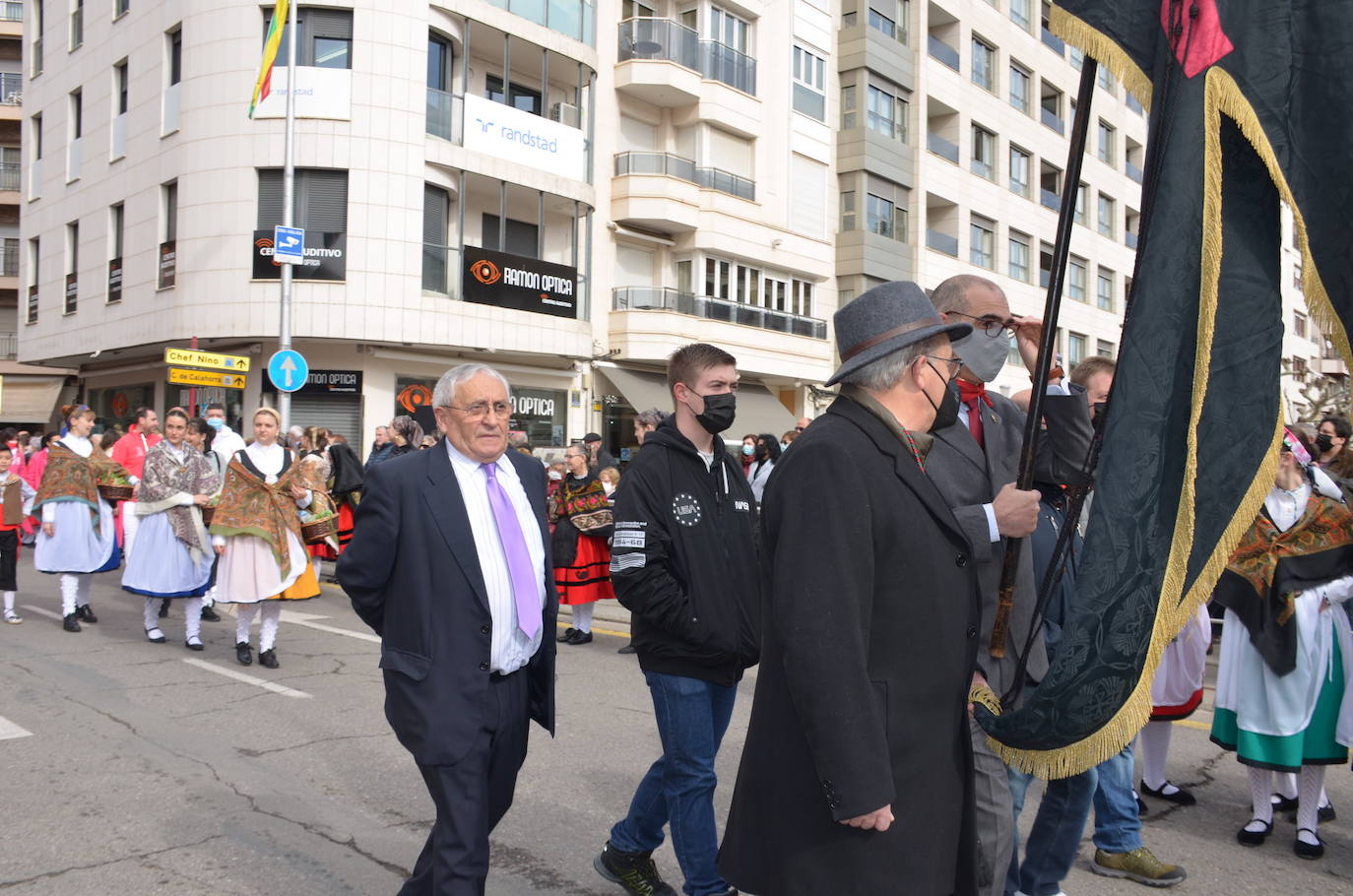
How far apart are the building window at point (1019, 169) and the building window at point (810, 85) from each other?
11382mm

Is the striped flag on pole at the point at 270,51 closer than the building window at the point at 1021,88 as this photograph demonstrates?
Yes

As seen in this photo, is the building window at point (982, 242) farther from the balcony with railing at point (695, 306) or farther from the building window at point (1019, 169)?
the balcony with railing at point (695, 306)

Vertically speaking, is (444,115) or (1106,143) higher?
(1106,143)

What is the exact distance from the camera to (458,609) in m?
3.51

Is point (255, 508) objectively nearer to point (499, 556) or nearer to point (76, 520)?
point (76, 520)

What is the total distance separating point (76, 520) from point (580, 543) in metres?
4.97

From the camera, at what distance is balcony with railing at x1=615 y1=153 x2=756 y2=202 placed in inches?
1121

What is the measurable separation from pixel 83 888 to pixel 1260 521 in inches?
208

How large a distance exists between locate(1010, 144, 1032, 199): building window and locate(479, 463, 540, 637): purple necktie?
41064mm

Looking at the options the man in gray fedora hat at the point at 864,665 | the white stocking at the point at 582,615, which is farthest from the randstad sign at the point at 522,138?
the man in gray fedora hat at the point at 864,665

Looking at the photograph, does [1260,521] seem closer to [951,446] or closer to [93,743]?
[951,446]

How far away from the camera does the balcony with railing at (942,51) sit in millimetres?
37362

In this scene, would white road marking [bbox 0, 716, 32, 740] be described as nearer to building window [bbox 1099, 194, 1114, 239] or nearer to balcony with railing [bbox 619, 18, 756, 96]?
balcony with railing [bbox 619, 18, 756, 96]

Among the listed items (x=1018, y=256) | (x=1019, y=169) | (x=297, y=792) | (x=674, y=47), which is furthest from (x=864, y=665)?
(x=1019, y=169)
